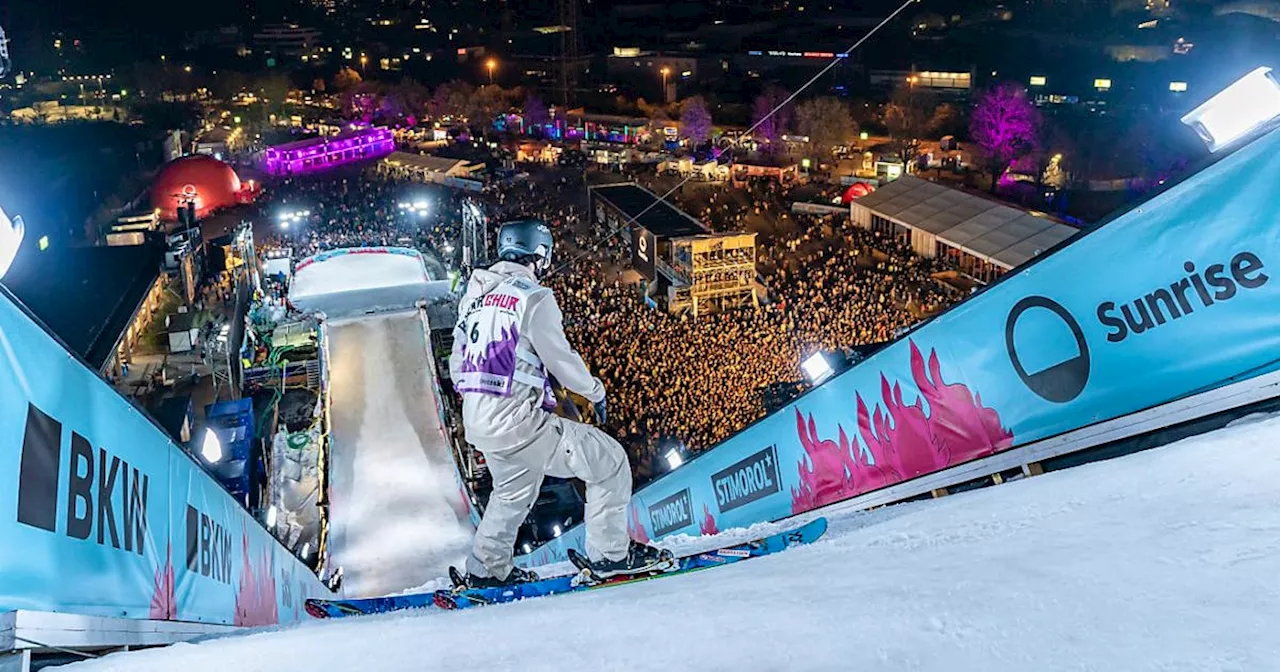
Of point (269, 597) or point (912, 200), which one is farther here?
point (912, 200)

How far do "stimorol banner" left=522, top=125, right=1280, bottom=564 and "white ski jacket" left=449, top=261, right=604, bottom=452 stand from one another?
1632mm

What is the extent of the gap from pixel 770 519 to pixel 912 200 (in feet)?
70.6

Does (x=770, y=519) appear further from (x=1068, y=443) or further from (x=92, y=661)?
(x=92, y=661)

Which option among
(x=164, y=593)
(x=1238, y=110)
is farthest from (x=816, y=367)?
(x=164, y=593)

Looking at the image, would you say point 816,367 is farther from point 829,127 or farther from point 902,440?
point 829,127

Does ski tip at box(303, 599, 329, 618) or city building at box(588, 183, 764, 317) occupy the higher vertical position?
city building at box(588, 183, 764, 317)

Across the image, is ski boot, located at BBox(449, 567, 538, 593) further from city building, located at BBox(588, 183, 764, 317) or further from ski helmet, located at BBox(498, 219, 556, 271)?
city building, located at BBox(588, 183, 764, 317)

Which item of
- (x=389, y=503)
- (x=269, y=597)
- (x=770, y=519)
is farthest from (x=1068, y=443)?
(x=389, y=503)

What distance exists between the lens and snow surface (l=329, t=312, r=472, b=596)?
8.86 meters

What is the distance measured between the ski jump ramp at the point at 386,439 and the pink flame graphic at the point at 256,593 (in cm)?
368

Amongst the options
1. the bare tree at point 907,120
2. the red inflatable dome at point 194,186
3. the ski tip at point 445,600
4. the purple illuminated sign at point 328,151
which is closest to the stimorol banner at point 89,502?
the ski tip at point 445,600

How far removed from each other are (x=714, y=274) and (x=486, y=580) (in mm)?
16362

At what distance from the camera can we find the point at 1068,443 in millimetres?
3672

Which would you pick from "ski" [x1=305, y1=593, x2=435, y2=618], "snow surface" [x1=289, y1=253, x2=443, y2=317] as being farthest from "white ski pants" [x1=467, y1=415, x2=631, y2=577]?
"snow surface" [x1=289, y1=253, x2=443, y2=317]
